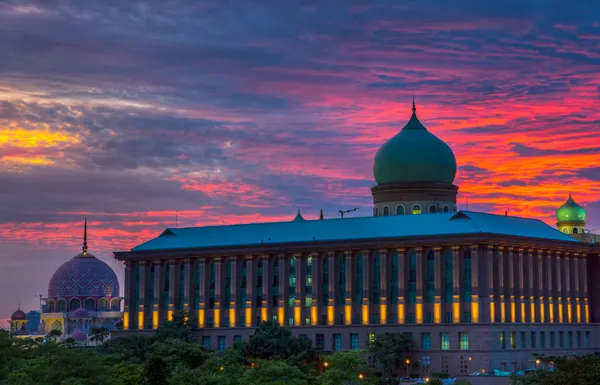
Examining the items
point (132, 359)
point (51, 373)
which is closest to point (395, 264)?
point (132, 359)

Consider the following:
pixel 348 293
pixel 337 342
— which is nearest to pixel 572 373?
pixel 337 342

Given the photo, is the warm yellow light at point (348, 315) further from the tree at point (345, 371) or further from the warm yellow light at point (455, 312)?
the tree at point (345, 371)

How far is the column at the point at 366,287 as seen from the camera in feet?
641

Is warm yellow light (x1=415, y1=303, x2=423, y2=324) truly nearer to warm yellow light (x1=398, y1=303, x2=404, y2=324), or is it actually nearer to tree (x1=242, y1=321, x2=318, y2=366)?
warm yellow light (x1=398, y1=303, x2=404, y2=324)

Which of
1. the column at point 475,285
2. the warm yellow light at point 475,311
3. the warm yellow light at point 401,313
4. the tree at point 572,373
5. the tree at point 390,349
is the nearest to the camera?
the tree at point 572,373

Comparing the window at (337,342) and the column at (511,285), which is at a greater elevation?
the column at (511,285)

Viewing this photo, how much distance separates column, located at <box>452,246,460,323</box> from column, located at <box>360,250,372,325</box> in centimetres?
1322

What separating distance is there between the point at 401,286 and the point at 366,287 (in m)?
5.65

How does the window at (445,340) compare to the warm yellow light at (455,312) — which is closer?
the window at (445,340)

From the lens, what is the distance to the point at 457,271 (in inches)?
7436


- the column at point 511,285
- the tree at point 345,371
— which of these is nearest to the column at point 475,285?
the column at point 511,285

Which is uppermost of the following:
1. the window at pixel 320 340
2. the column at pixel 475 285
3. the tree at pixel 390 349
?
the column at pixel 475 285

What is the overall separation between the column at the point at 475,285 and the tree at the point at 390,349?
9408 mm

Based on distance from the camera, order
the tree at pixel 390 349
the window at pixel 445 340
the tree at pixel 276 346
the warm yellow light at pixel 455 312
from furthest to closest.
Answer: the warm yellow light at pixel 455 312
the window at pixel 445 340
the tree at pixel 390 349
the tree at pixel 276 346
